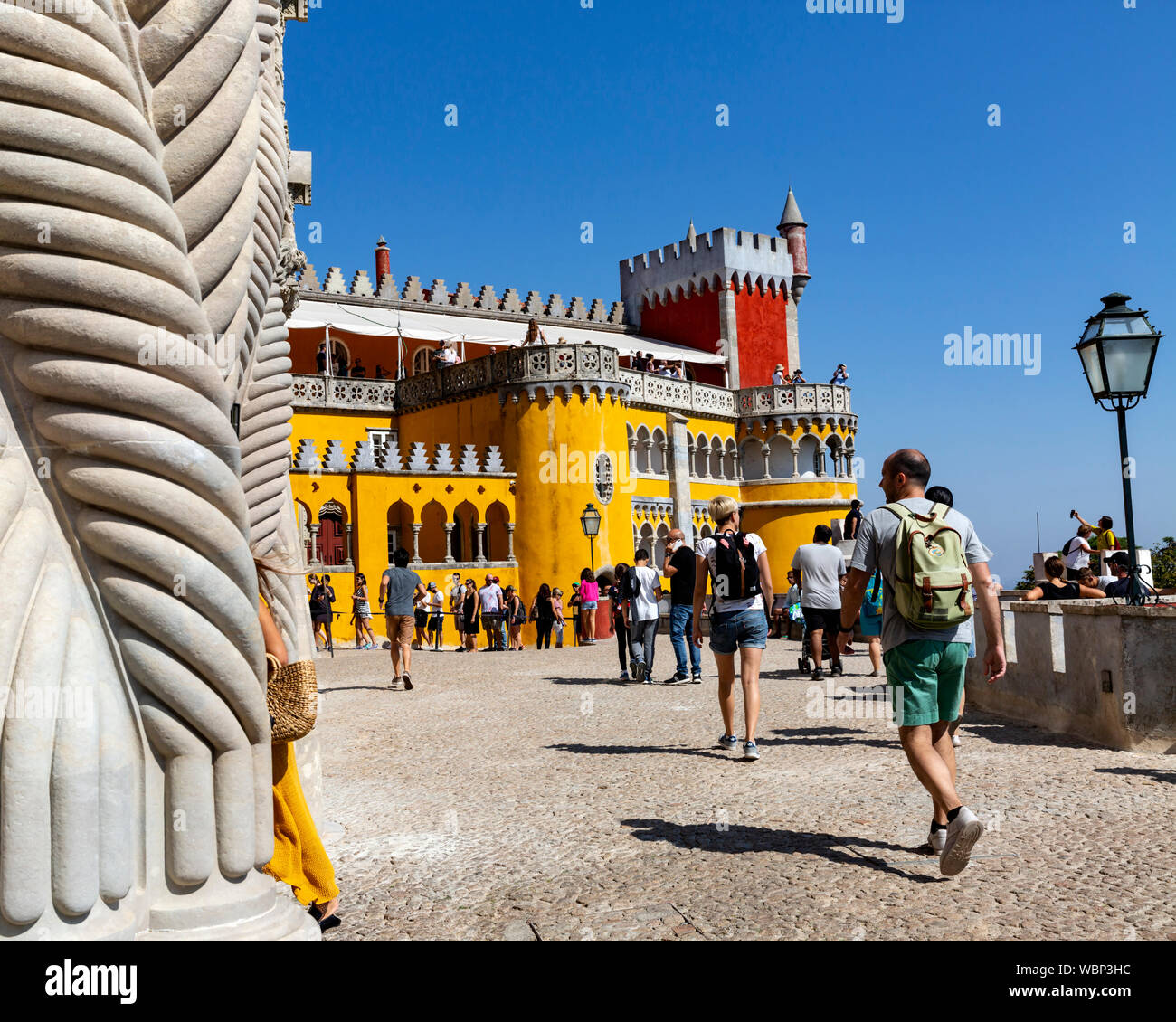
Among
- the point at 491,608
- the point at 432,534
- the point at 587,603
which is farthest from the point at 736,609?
the point at 432,534

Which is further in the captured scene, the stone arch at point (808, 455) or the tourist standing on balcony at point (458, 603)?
the stone arch at point (808, 455)

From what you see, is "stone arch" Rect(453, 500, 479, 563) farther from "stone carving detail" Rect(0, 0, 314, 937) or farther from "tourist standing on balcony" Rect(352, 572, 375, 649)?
"stone carving detail" Rect(0, 0, 314, 937)

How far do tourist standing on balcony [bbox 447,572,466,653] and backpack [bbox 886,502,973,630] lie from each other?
1911 cm

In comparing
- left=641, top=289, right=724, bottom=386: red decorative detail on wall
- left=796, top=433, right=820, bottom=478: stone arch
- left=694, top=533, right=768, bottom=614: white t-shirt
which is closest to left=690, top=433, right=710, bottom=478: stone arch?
left=796, top=433, right=820, bottom=478: stone arch

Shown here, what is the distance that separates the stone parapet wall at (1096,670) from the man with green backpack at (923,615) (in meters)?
2.68

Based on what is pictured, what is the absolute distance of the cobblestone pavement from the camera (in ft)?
13.2

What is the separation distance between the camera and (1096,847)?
4.85 m

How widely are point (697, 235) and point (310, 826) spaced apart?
42.3 m

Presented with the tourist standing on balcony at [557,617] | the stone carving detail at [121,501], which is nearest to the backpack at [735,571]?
the stone carving detail at [121,501]

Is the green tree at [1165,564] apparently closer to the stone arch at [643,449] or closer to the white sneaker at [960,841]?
the stone arch at [643,449]

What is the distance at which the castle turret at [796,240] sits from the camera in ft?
148

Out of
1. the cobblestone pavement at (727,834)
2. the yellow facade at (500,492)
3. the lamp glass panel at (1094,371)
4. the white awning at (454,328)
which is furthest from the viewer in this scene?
the white awning at (454,328)
